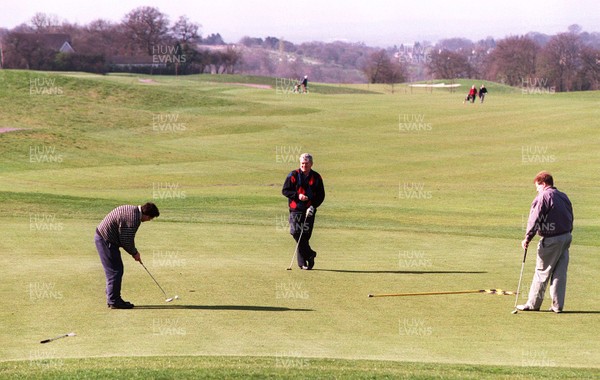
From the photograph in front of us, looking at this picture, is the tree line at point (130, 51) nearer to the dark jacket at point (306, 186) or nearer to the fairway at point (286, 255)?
the fairway at point (286, 255)

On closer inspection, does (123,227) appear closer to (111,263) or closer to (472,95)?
(111,263)

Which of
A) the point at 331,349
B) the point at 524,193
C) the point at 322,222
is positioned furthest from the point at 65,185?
the point at 331,349

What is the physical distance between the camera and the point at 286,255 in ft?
66.4

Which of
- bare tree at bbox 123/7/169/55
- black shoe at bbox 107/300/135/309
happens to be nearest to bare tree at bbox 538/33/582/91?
bare tree at bbox 123/7/169/55

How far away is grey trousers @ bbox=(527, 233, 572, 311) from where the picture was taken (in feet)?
49.6

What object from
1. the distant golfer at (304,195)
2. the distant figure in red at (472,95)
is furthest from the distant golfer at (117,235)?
the distant figure in red at (472,95)

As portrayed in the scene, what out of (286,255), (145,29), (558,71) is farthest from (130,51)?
(286,255)

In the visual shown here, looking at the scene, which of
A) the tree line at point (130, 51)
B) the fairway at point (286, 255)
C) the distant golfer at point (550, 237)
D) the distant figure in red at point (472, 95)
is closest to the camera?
the fairway at point (286, 255)

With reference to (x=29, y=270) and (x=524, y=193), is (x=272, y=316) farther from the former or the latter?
(x=524, y=193)

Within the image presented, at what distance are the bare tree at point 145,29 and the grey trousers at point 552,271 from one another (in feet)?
587

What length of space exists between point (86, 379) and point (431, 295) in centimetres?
747

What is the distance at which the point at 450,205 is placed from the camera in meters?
37.6

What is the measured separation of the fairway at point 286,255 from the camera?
1195cm

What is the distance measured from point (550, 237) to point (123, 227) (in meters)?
6.89
